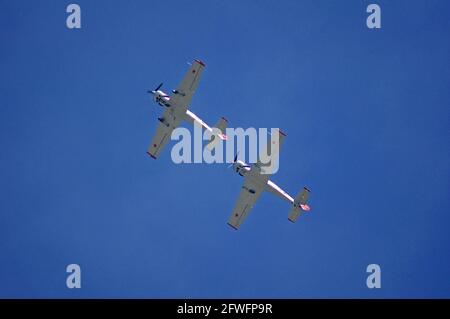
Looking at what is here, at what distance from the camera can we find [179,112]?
6981cm

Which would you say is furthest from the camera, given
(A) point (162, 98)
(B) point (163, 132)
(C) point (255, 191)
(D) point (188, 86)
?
(B) point (163, 132)

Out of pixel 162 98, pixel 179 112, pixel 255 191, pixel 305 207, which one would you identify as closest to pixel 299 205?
pixel 305 207

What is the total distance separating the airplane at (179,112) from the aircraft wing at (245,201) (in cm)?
547

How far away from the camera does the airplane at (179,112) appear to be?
6756 centimetres

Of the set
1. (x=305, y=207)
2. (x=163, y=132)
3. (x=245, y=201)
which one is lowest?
(x=305, y=207)

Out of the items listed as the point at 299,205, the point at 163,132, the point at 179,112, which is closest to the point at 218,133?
the point at 179,112

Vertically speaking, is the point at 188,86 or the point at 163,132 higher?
the point at 188,86

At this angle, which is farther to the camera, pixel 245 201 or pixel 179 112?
pixel 245 201

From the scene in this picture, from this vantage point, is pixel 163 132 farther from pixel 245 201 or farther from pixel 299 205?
pixel 299 205

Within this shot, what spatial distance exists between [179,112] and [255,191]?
10816 millimetres

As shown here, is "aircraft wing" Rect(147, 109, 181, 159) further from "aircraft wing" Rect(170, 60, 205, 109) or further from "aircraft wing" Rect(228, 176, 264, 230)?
"aircraft wing" Rect(228, 176, 264, 230)

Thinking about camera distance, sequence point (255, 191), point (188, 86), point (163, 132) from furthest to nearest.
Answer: point (163, 132), point (255, 191), point (188, 86)
